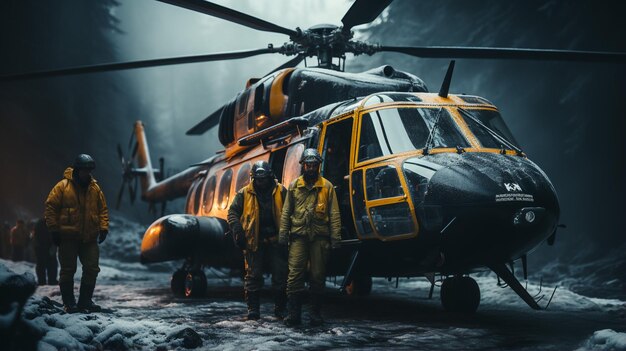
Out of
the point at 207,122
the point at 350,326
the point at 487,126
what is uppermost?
the point at 207,122

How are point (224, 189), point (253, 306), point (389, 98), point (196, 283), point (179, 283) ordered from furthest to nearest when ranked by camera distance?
point (179, 283) → point (224, 189) → point (196, 283) → point (389, 98) → point (253, 306)

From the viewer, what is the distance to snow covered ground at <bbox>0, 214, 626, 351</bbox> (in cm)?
457

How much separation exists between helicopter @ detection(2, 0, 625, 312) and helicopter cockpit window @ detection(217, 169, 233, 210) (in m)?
0.10

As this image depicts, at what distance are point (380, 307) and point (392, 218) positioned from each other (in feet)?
8.42

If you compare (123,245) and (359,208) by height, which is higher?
(359,208)

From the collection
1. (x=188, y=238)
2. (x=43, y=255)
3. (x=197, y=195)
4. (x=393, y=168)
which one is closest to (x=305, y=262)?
(x=393, y=168)

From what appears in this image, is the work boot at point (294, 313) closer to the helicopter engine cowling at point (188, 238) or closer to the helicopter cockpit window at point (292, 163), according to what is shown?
the helicopter cockpit window at point (292, 163)

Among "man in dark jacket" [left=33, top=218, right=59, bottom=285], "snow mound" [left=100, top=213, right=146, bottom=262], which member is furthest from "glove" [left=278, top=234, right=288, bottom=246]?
"snow mound" [left=100, top=213, right=146, bottom=262]

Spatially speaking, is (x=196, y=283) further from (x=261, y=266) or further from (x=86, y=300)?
(x=261, y=266)

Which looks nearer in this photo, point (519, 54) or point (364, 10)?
point (364, 10)

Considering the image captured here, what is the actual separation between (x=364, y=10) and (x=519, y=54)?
6.52 ft

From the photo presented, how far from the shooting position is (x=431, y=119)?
21.6 ft

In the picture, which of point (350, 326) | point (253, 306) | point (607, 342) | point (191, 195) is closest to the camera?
point (607, 342)

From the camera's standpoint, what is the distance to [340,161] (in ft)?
25.2
